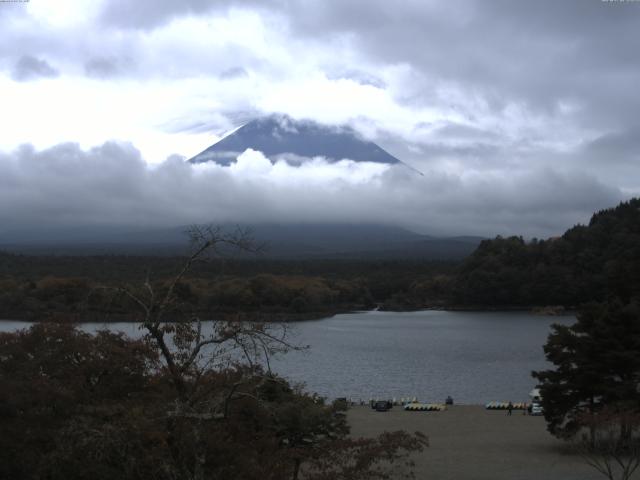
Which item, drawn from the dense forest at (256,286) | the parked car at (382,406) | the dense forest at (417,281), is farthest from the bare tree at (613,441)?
the dense forest at (417,281)

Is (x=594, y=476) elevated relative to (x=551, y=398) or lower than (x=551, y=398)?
lower

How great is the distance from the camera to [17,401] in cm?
805

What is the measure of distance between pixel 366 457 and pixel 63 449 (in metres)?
3.25

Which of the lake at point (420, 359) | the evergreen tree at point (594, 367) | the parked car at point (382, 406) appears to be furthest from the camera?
the lake at point (420, 359)

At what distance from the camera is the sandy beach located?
14109mm

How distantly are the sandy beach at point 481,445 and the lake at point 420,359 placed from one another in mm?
3800

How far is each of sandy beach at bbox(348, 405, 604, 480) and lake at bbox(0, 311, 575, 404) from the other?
3.80m

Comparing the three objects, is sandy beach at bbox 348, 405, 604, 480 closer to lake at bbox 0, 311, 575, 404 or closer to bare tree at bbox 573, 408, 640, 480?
bare tree at bbox 573, 408, 640, 480

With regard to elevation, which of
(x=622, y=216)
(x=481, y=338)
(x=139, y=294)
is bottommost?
(x=481, y=338)

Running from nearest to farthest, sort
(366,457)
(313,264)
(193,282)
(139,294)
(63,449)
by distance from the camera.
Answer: (63,449) → (139,294) → (366,457) → (193,282) → (313,264)

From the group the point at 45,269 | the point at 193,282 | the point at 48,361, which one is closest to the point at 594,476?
the point at 48,361

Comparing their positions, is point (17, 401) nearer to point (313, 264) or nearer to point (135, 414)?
point (135, 414)

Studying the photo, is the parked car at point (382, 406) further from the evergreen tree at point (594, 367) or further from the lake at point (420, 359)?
the evergreen tree at point (594, 367)

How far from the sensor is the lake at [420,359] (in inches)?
1110
